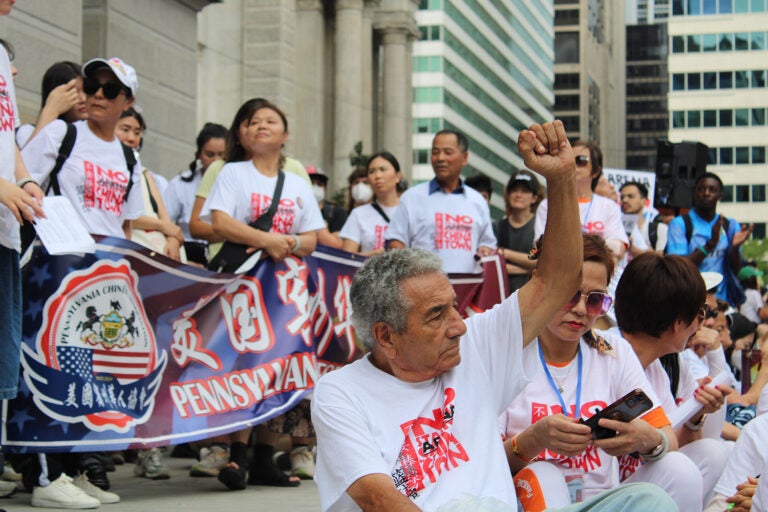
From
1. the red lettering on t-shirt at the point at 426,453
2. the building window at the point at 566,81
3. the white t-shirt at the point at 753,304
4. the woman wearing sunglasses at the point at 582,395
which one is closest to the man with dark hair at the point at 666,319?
the woman wearing sunglasses at the point at 582,395

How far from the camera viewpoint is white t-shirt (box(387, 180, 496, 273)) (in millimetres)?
9727

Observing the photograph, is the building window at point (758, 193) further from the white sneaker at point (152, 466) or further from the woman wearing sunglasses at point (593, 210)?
the white sneaker at point (152, 466)

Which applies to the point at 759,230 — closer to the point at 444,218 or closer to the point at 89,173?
the point at 444,218

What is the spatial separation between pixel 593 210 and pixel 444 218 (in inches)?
43.4

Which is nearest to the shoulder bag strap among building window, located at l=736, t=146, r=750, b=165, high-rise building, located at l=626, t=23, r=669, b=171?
building window, located at l=736, t=146, r=750, b=165

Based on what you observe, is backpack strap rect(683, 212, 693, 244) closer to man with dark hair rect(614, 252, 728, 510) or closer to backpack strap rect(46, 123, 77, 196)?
backpack strap rect(46, 123, 77, 196)

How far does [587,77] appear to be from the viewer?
168 metres

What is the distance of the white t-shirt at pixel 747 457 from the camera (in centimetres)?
442

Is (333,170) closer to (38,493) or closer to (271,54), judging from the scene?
(271,54)

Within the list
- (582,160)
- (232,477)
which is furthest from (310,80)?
(232,477)

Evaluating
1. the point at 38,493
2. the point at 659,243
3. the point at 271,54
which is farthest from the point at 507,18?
the point at 38,493

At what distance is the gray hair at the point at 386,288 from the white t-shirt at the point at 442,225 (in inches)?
214

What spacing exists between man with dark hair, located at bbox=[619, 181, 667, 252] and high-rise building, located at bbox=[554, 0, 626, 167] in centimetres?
14208

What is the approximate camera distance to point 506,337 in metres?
4.20
